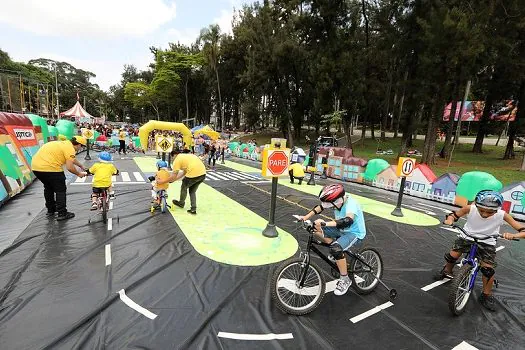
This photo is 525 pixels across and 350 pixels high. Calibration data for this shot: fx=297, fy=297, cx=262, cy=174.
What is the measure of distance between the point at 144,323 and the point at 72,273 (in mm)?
1916

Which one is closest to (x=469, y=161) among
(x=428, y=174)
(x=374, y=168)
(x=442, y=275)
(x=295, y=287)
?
(x=374, y=168)

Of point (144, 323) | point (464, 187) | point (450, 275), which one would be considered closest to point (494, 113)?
point (464, 187)

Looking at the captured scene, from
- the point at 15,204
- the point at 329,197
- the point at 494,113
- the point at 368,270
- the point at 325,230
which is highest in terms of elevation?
the point at 494,113

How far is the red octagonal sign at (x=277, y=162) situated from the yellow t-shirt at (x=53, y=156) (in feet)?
15.4

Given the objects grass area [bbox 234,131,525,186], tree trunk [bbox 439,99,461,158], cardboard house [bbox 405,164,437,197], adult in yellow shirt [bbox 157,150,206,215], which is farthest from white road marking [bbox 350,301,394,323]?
tree trunk [bbox 439,99,461,158]

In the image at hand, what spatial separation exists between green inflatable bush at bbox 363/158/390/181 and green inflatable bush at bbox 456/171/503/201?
428 centimetres

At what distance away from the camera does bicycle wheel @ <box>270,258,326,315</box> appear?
3.81 metres

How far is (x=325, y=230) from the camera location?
14.8 feet

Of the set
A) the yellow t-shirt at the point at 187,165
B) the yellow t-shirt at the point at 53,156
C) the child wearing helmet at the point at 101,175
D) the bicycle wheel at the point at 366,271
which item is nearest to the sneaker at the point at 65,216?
the child wearing helmet at the point at 101,175

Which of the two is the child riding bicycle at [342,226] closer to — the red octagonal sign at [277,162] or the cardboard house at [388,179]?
the red octagonal sign at [277,162]

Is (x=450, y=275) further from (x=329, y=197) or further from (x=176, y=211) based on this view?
(x=176, y=211)

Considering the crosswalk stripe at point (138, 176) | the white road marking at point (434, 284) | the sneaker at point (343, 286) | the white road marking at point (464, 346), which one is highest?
the sneaker at point (343, 286)

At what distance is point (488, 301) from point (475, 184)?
651cm

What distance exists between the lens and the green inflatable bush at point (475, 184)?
8.96 m
